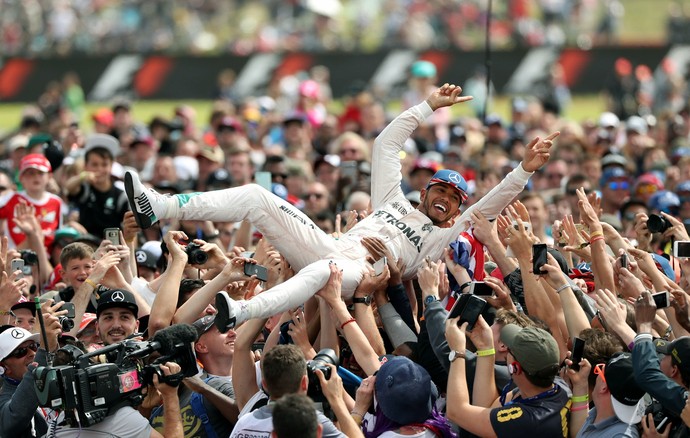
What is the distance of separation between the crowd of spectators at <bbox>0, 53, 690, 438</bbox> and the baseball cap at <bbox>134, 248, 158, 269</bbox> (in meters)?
0.02

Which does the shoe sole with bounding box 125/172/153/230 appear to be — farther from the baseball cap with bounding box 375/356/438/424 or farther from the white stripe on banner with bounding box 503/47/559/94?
the white stripe on banner with bounding box 503/47/559/94

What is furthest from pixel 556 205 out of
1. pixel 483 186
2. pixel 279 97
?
pixel 279 97

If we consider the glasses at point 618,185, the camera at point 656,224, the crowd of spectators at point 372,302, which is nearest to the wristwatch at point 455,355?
the crowd of spectators at point 372,302

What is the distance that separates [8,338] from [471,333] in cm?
290

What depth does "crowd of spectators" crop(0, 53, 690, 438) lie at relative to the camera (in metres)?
6.75

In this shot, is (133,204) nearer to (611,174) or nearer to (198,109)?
(611,174)

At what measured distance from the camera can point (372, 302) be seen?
28.2 feet

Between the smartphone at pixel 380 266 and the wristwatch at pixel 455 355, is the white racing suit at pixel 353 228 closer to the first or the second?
the smartphone at pixel 380 266

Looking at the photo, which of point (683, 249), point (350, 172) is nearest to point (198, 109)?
point (350, 172)

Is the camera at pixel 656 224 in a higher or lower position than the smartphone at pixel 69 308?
higher

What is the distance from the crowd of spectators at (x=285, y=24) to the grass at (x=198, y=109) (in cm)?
195

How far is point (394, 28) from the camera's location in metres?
32.6

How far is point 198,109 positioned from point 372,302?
20.6 m

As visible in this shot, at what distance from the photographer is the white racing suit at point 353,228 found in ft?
28.6
